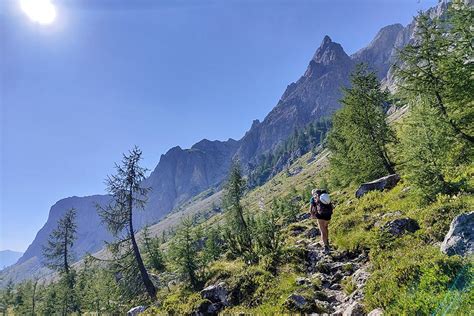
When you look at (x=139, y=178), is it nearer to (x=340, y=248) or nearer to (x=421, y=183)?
(x=340, y=248)

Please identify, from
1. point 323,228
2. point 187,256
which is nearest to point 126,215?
point 187,256

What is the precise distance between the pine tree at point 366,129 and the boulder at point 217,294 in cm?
2038

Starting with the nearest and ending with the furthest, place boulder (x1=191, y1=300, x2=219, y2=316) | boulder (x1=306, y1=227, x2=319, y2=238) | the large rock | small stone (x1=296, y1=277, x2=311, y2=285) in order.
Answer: the large rock
small stone (x1=296, y1=277, x2=311, y2=285)
boulder (x1=191, y1=300, x2=219, y2=316)
boulder (x1=306, y1=227, x2=319, y2=238)

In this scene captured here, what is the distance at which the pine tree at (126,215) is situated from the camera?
28.5 metres

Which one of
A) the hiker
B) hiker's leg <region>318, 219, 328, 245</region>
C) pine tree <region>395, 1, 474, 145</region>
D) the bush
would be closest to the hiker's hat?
the hiker

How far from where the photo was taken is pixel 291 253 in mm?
15352

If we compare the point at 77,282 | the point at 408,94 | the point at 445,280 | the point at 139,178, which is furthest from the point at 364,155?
the point at 77,282

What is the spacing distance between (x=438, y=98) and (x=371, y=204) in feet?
22.5

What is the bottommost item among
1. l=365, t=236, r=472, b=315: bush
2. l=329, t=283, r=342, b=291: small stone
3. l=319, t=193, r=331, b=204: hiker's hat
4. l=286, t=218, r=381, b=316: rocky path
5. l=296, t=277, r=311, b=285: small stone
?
l=329, t=283, r=342, b=291: small stone

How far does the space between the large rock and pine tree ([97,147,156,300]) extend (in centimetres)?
2414

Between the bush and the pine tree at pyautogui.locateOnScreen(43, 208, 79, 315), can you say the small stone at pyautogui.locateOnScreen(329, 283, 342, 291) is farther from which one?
the pine tree at pyautogui.locateOnScreen(43, 208, 79, 315)

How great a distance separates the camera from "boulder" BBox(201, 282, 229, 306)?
1306 cm

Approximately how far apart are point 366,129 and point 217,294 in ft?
73.3

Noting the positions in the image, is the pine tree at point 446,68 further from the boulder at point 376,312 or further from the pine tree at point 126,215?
the pine tree at point 126,215
